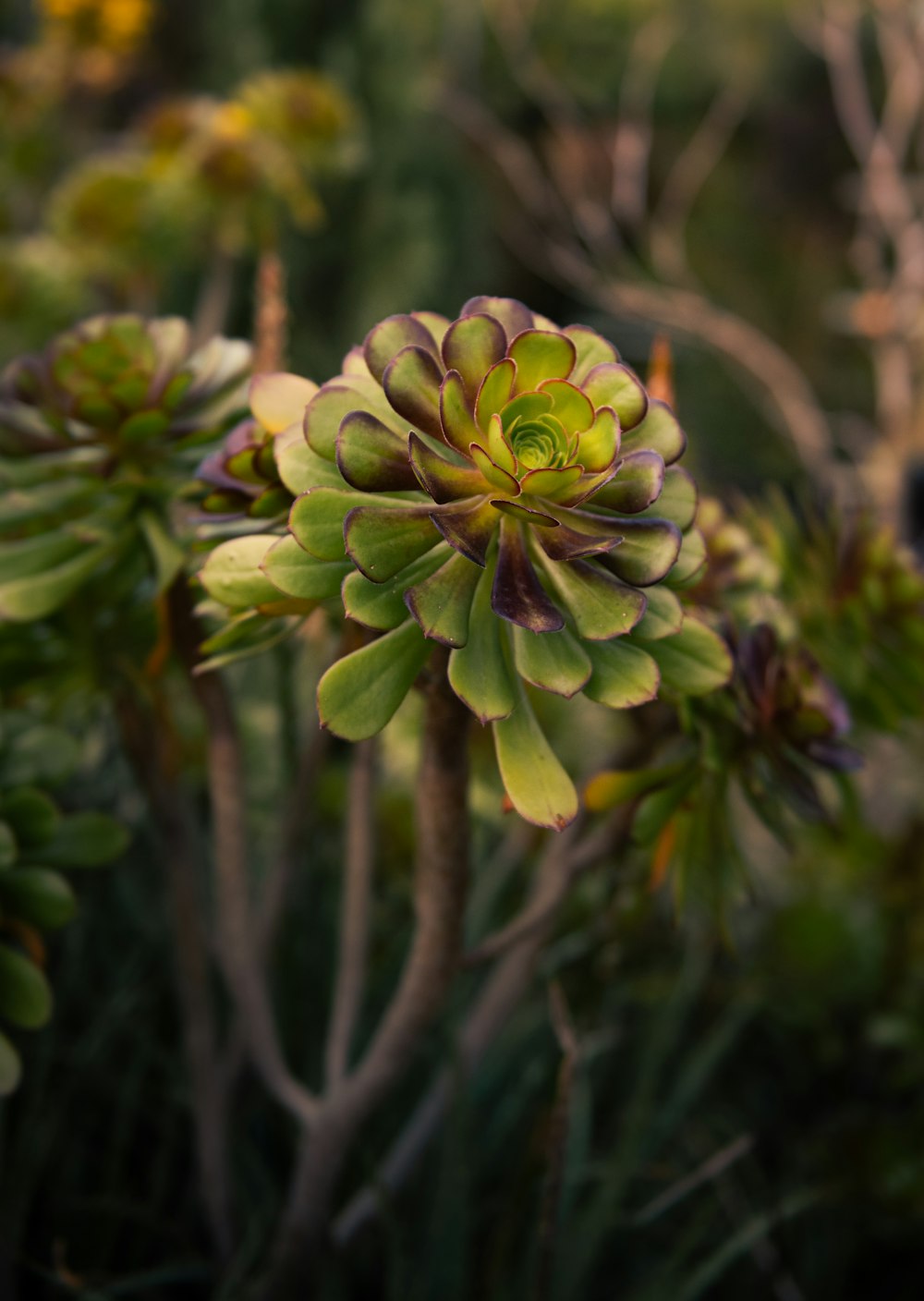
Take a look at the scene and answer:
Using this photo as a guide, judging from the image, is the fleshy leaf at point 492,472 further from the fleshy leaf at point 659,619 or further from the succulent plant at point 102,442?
the succulent plant at point 102,442

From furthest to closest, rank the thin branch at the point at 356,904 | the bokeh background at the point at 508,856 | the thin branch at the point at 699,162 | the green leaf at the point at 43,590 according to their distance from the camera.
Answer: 1. the thin branch at the point at 699,162
2. the bokeh background at the point at 508,856
3. the thin branch at the point at 356,904
4. the green leaf at the point at 43,590

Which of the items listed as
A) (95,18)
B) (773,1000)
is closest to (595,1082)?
(773,1000)

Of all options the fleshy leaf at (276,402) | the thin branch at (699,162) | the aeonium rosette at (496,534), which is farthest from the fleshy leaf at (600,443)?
the thin branch at (699,162)

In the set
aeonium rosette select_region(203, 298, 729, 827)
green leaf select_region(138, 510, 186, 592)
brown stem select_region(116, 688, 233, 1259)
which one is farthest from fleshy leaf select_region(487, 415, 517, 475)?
brown stem select_region(116, 688, 233, 1259)

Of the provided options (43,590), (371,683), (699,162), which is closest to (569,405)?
(371,683)

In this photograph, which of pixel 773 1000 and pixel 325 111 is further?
pixel 325 111

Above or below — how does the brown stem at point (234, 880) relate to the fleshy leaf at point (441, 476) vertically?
below

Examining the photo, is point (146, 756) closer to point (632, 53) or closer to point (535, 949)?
point (535, 949)
